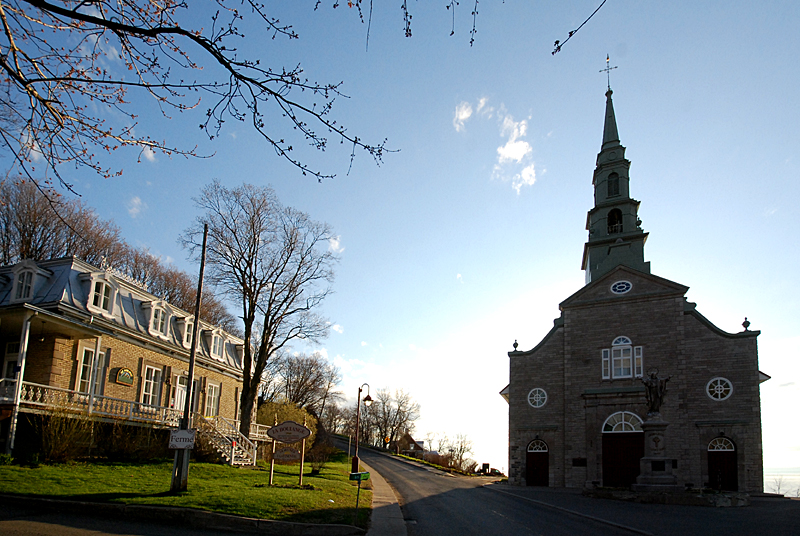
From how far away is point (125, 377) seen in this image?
22766 mm

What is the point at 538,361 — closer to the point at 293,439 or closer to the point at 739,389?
the point at 739,389

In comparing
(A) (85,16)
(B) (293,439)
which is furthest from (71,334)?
(A) (85,16)

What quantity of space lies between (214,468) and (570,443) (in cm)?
2033

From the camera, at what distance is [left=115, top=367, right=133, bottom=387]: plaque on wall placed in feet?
73.4

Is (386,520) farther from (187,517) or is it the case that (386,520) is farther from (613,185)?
(613,185)

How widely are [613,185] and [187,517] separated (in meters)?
34.5

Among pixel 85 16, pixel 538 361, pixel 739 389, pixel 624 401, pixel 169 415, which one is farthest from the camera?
pixel 538 361

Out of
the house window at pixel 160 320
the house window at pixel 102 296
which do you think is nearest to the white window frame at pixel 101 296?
the house window at pixel 102 296

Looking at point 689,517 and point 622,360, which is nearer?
point 689,517

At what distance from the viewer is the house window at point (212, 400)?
95.4 ft

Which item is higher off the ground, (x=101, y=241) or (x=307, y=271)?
(x=101, y=241)

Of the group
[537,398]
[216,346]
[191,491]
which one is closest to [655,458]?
[537,398]

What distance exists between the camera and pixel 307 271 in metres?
30.7

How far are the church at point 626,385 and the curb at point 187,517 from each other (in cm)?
2260
